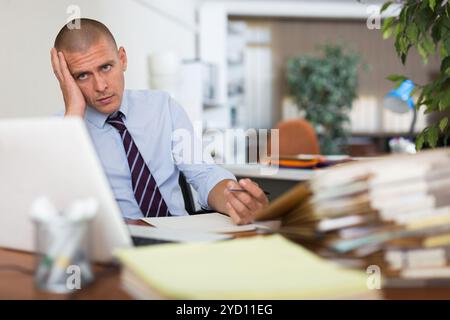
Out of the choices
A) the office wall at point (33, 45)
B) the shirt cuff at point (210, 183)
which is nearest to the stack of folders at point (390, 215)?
the shirt cuff at point (210, 183)

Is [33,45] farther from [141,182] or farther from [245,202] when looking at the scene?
[245,202]

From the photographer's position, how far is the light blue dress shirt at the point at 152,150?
180cm

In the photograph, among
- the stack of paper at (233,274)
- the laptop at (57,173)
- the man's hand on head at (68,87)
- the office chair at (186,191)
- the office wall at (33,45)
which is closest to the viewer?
the stack of paper at (233,274)

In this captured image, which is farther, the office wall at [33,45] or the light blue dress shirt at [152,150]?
the office wall at [33,45]

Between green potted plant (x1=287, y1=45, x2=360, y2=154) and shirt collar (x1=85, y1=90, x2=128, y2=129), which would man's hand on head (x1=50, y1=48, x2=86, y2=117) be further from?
green potted plant (x1=287, y1=45, x2=360, y2=154)

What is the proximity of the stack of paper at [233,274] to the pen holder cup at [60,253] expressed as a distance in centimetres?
5

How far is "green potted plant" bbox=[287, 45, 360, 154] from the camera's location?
8.58m

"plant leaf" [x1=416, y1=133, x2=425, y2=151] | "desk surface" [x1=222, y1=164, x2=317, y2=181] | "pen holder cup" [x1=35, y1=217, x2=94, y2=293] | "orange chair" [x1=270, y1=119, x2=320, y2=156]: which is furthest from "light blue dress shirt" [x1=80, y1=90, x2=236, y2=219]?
"orange chair" [x1=270, y1=119, x2=320, y2=156]

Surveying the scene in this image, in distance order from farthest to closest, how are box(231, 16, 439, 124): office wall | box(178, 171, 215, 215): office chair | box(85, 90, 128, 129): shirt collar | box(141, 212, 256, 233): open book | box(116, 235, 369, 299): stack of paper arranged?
box(231, 16, 439, 124): office wall, box(178, 171, 215, 215): office chair, box(85, 90, 128, 129): shirt collar, box(141, 212, 256, 233): open book, box(116, 235, 369, 299): stack of paper

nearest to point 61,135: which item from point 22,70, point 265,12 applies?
point 22,70

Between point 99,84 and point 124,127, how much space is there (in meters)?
0.17

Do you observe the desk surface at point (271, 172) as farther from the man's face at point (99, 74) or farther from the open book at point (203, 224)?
the open book at point (203, 224)

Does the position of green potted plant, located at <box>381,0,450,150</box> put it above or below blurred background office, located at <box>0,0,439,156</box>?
below

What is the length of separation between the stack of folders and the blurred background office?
9.50ft
